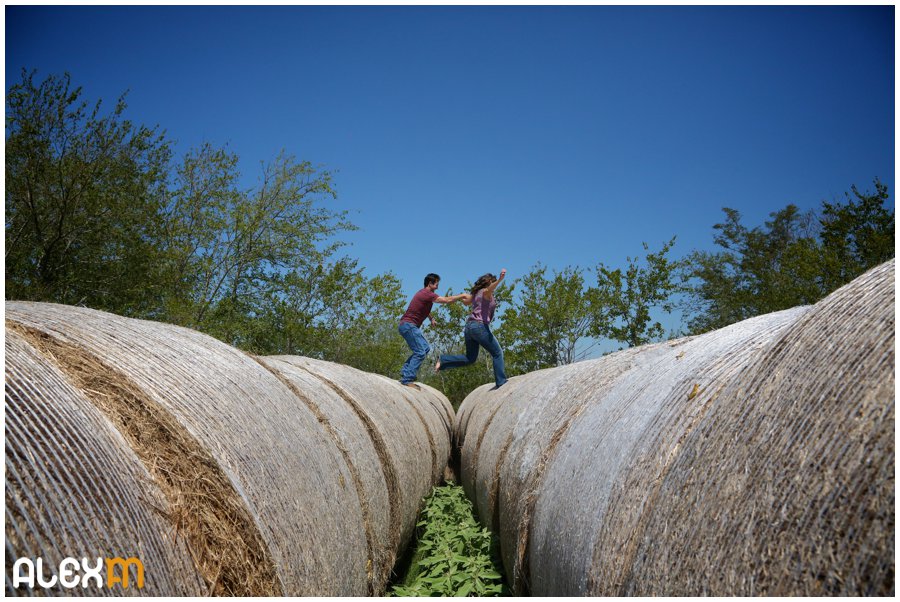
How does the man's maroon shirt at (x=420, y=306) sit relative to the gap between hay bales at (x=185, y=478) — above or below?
above

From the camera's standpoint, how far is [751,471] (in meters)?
1.08

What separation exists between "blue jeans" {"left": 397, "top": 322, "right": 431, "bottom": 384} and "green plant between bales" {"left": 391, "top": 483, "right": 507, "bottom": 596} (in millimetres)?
3749

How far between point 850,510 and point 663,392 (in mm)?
927

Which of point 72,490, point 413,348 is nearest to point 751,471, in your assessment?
point 72,490

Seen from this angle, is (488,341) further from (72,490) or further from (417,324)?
(72,490)

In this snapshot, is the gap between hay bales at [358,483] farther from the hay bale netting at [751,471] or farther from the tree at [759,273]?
the tree at [759,273]

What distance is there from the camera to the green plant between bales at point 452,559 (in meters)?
3.38

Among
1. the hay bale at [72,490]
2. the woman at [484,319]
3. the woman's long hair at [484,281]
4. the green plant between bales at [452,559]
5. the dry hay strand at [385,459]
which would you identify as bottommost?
the green plant between bales at [452,559]

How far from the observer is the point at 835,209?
17.3 m

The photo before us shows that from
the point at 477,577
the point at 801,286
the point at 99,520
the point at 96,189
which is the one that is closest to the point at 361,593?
the point at 477,577

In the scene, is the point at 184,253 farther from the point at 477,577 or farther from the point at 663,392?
the point at 663,392

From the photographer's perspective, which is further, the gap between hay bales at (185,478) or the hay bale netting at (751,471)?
the gap between hay bales at (185,478)

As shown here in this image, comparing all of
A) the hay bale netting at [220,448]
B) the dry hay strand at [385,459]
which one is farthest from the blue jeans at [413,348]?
the hay bale netting at [220,448]

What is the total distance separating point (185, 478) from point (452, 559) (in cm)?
271
